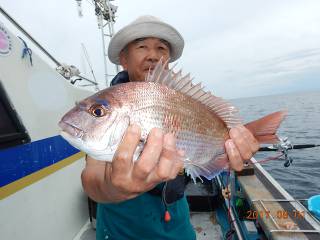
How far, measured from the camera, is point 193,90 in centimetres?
206

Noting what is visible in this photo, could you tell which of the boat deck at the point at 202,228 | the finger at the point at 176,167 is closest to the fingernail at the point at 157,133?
the finger at the point at 176,167

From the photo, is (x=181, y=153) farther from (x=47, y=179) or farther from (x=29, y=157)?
(x=47, y=179)

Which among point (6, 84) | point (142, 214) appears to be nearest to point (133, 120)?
point (142, 214)

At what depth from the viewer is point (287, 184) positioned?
1102 centimetres

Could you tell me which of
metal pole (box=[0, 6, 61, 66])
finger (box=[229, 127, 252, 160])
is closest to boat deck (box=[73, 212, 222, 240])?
metal pole (box=[0, 6, 61, 66])

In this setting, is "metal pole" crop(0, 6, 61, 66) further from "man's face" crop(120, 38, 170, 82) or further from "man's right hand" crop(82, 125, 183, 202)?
"man's right hand" crop(82, 125, 183, 202)

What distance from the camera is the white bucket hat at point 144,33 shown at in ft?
9.24

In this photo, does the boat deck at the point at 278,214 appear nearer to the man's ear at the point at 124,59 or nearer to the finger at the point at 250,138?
the finger at the point at 250,138

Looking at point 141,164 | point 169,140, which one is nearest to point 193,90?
point 169,140

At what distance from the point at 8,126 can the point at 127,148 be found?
182cm

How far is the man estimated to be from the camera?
1.59m

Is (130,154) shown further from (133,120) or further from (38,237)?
(38,237)

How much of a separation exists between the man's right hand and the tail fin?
803mm

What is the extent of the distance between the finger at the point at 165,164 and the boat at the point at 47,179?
176 centimetres
